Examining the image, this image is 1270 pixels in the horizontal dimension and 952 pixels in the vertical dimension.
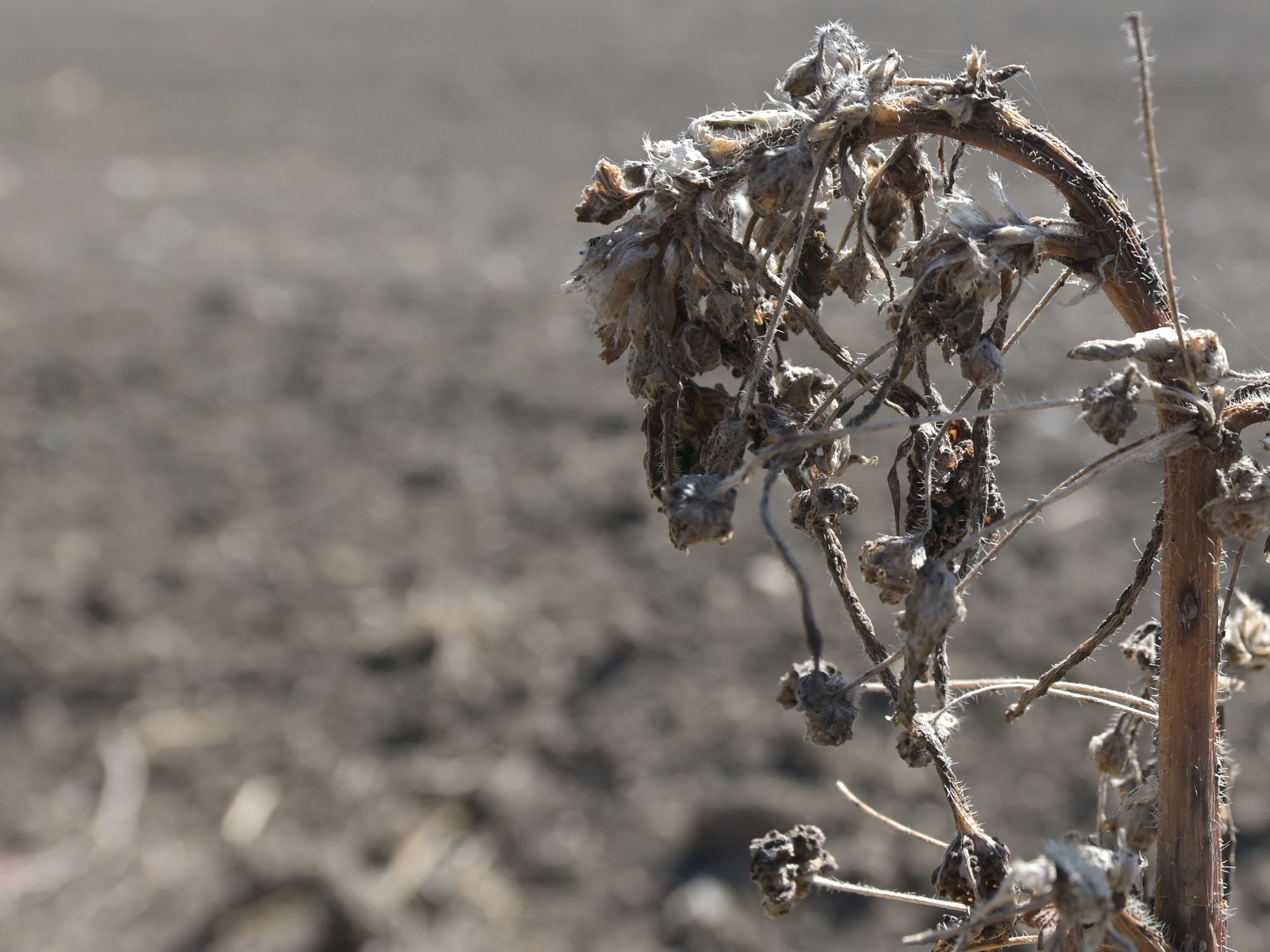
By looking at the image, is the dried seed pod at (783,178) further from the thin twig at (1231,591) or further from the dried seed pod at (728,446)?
the thin twig at (1231,591)

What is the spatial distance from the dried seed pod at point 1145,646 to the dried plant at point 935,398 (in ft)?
0.23

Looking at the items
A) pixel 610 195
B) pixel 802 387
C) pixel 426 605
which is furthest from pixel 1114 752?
pixel 426 605

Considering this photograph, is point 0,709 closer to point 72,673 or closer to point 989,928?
point 72,673

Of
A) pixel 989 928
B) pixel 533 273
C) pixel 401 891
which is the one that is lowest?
pixel 401 891

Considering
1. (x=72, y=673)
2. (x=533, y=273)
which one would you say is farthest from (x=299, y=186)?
(x=72, y=673)

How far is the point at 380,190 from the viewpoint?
642 cm

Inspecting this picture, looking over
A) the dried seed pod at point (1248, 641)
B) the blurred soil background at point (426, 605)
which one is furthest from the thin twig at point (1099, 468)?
the blurred soil background at point (426, 605)

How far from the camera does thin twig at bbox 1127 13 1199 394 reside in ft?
2.35

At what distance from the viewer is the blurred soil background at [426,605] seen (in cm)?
281

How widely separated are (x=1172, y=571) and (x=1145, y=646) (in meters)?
0.28

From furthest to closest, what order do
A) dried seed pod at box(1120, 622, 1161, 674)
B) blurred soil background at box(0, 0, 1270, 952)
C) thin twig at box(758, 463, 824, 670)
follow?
1. blurred soil background at box(0, 0, 1270, 952)
2. dried seed pod at box(1120, 622, 1161, 674)
3. thin twig at box(758, 463, 824, 670)

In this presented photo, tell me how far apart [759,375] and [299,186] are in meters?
6.15

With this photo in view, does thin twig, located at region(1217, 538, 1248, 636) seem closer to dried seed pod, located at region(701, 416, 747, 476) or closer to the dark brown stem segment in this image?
the dark brown stem segment

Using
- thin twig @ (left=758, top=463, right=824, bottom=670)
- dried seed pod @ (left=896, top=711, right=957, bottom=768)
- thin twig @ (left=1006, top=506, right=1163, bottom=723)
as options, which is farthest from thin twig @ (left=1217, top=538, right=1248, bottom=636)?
thin twig @ (left=758, top=463, right=824, bottom=670)
